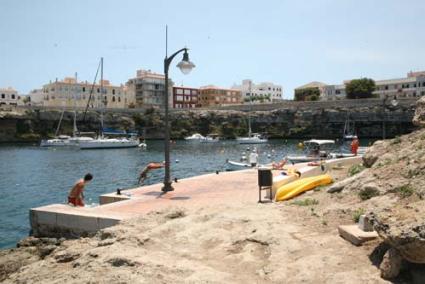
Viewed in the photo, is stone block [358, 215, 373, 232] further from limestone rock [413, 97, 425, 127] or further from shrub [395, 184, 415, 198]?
limestone rock [413, 97, 425, 127]

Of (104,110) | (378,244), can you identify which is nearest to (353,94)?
(104,110)

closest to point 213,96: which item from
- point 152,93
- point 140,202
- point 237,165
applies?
point 152,93

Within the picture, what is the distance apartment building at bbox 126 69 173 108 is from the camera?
489ft

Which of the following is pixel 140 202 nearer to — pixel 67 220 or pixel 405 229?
pixel 67 220

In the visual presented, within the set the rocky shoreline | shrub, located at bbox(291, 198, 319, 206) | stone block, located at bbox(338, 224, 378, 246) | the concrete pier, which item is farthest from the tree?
stone block, located at bbox(338, 224, 378, 246)

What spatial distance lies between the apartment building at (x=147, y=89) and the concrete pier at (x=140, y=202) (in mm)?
131425

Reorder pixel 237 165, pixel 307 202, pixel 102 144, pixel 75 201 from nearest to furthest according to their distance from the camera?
pixel 307 202
pixel 75 201
pixel 237 165
pixel 102 144

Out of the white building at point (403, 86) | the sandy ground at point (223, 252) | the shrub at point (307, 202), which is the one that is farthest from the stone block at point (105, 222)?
the white building at point (403, 86)

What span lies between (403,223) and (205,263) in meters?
2.99

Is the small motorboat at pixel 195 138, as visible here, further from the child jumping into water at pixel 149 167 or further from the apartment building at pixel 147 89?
the child jumping into water at pixel 149 167

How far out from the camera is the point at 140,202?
13578 millimetres

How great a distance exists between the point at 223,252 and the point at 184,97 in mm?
149540

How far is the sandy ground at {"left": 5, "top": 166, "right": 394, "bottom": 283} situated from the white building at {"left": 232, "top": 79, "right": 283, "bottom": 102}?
162494 millimetres

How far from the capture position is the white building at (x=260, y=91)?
176500 millimetres
